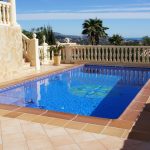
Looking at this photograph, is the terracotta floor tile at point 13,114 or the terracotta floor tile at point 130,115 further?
the terracotta floor tile at point 13,114

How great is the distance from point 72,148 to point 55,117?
1.35 meters

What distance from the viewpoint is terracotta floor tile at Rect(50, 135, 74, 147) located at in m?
3.89

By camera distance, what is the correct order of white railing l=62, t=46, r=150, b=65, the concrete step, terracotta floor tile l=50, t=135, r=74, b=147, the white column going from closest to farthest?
terracotta floor tile l=50, t=135, r=74, b=147
the white column
the concrete step
white railing l=62, t=46, r=150, b=65

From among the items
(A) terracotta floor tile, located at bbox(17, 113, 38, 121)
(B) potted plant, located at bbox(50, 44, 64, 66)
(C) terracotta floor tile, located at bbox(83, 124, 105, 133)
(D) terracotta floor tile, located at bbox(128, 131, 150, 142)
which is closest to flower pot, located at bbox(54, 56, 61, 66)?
(B) potted plant, located at bbox(50, 44, 64, 66)

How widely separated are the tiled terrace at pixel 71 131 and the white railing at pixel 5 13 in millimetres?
4539

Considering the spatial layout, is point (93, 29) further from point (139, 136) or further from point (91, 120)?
point (139, 136)

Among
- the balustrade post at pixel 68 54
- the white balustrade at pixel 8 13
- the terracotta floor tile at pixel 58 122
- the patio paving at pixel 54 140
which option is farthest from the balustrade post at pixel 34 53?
the patio paving at pixel 54 140

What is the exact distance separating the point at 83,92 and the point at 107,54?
5.28 meters

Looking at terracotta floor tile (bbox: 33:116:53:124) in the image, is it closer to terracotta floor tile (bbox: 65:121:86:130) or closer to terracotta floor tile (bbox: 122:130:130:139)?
terracotta floor tile (bbox: 65:121:86:130)

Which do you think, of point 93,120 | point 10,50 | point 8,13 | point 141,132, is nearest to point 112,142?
point 141,132

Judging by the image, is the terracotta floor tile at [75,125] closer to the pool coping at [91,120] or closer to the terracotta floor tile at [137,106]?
the pool coping at [91,120]

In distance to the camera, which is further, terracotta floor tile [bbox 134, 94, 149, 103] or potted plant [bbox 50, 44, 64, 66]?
potted plant [bbox 50, 44, 64, 66]

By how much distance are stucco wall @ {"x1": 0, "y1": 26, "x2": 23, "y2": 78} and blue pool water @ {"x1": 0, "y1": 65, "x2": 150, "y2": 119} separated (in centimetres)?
81

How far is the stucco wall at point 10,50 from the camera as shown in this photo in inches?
346
